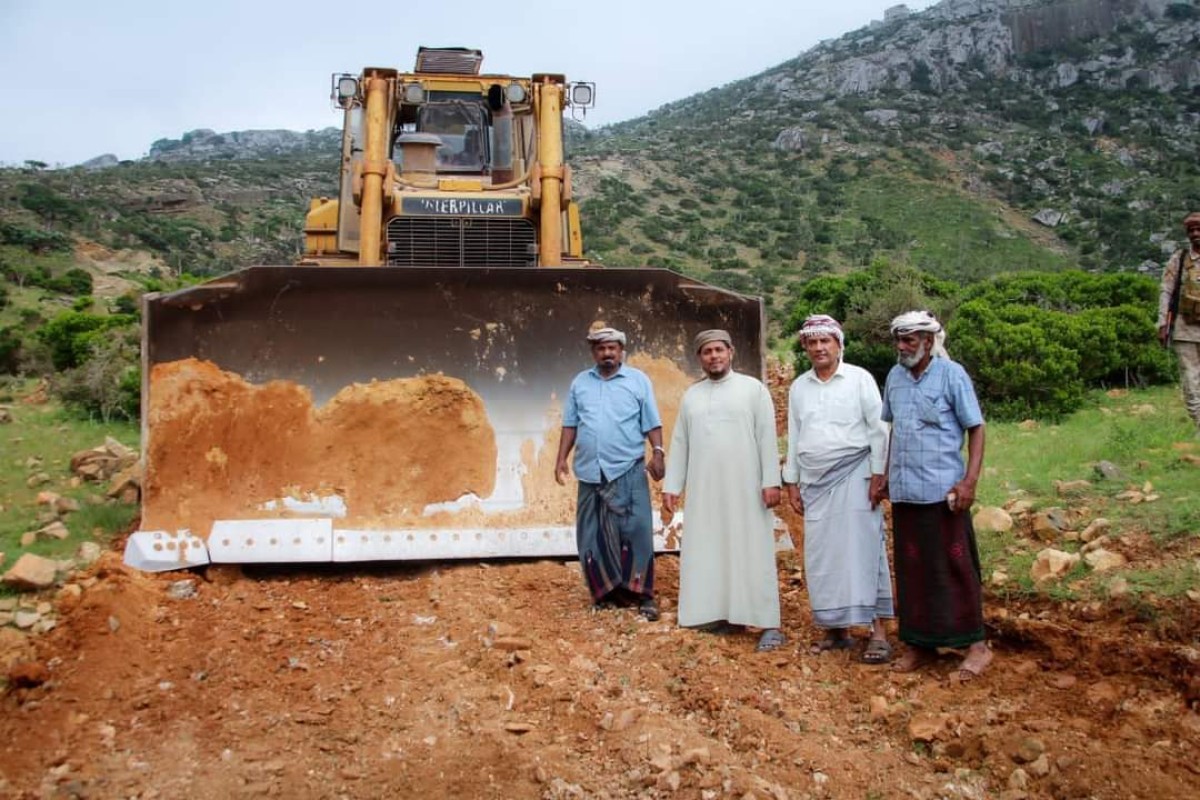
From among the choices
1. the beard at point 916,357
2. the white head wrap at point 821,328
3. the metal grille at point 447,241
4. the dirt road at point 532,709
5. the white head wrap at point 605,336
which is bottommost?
the dirt road at point 532,709

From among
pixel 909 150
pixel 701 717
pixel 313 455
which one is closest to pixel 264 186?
pixel 909 150

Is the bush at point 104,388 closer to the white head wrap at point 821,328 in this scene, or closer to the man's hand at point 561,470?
the man's hand at point 561,470

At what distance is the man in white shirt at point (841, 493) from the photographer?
474 centimetres

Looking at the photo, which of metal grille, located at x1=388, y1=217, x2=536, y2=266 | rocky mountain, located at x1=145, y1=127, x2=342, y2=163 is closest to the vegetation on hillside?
metal grille, located at x1=388, y1=217, x2=536, y2=266

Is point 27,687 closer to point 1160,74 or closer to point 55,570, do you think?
point 55,570

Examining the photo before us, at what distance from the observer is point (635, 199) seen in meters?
36.4

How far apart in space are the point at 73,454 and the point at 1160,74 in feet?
158

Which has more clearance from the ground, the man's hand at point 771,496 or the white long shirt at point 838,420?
the white long shirt at point 838,420

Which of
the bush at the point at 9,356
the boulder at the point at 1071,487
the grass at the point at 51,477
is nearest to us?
the grass at the point at 51,477

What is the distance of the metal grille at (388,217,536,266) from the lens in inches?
291

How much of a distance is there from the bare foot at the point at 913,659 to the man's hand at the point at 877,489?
0.61m

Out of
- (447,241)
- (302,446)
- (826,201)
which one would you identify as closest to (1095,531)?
(302,446)

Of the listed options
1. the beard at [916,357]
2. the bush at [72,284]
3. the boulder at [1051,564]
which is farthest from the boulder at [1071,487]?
the bush at [72,284]

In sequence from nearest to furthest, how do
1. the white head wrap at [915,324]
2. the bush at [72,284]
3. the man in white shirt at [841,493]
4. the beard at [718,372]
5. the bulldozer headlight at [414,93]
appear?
the white head wrap at [915,324] → the man in white shirt at [841,493] → the beard at [718,372] → the bulldozer headlight at [414,93] → the bush at [72,284]
